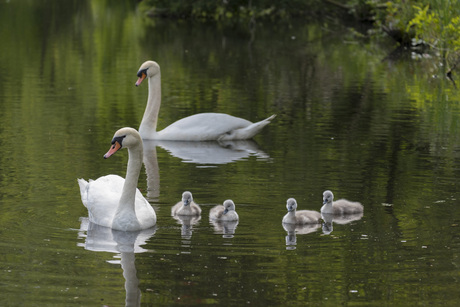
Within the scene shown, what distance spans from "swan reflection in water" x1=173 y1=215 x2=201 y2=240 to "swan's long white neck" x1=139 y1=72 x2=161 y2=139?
6.41 meters

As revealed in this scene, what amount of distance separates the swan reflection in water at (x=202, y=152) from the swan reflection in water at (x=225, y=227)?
2.51m

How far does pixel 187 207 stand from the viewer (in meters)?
10.5

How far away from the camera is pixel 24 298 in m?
7.66

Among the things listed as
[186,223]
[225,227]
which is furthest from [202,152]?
[225,227]

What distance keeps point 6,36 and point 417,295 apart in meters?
33.3

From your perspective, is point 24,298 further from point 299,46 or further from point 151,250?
point 299,46

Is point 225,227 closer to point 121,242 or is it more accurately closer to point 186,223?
point 186,223

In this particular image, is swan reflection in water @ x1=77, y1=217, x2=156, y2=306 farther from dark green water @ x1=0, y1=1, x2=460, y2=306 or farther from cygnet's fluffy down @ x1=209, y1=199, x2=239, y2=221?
cygnet's fluffy down @ x1=209, y1=199, x2=239, y2=221

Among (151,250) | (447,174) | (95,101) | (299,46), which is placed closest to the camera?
(151,250)

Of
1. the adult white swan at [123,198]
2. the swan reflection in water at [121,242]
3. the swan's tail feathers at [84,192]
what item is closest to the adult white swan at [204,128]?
the swan's tail feathers at [84,192]

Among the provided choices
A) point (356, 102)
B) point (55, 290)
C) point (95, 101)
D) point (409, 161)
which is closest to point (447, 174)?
point (409, 161)

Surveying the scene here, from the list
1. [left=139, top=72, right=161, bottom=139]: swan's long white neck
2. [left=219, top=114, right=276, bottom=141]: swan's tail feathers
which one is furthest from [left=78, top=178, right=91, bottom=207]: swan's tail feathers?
[left=219, top=114, right=276, bottom=141]: swan's tail feathers

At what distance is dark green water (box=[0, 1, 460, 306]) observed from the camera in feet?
26.7

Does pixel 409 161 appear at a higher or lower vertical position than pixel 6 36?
lower
